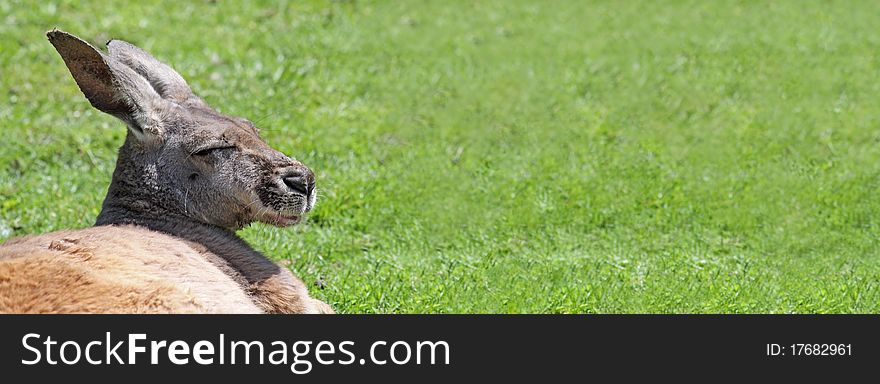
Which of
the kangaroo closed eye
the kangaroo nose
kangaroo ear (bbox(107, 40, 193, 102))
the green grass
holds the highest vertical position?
kangaroo ear (bbox(107, 40, 193, 102))

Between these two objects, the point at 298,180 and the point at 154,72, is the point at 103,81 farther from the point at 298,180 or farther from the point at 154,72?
the point at 298,180

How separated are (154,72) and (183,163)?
3.25 ft

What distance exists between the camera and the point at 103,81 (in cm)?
688

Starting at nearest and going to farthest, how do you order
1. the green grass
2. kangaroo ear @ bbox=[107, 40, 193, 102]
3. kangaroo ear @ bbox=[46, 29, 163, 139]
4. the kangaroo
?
the kangaroo < kangaroo ear @ bbox=[46, 29, 163, 139] < kangaroo ear @ bbox=[107, 40, 193, 102] < the green grass

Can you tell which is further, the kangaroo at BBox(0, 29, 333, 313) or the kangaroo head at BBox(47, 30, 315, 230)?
the kangaroo head at BBox(47, 30, 315, 230)

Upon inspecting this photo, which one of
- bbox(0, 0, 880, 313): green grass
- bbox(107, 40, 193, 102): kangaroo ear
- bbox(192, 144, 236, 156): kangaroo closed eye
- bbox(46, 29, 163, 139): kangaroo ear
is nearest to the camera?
bbox(46, 29, 163, 139): kangaroo ear

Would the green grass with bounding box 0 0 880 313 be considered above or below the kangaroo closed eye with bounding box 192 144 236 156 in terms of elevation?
below

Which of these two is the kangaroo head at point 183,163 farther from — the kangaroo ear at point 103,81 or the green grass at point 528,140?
the green grass at point 528,140

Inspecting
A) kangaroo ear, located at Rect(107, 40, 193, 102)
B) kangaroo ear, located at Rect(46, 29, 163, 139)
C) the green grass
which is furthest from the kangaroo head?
the green grass

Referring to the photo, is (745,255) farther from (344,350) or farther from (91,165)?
(91,165)

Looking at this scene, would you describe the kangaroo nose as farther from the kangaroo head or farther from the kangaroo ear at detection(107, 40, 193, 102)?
the kangaroo ear at detection(107, 40, 193, 102)

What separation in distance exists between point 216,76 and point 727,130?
5.64 metres

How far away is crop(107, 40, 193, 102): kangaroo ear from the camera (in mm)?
7715

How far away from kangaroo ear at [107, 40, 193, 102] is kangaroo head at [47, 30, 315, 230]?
0.26 meters
